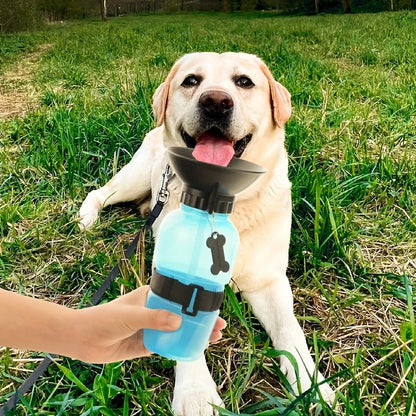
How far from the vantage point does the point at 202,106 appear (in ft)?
5.91

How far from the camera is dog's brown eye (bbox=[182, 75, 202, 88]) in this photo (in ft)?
6.93

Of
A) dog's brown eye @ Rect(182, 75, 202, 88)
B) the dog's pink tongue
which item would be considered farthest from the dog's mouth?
dog's brown eye @ Rect(182, 75, 202, 88)

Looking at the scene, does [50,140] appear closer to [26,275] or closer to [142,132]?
[142,132]

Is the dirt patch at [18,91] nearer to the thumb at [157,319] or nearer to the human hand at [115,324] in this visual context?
the human hand at [115,324]

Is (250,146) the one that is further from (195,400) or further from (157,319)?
(157,319)

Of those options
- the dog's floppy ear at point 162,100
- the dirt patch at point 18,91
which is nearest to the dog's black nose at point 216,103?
the dog's floppy ear at point 162,100

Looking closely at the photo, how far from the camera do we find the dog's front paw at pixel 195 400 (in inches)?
56.5

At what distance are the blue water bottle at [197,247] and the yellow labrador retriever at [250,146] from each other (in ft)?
2.12

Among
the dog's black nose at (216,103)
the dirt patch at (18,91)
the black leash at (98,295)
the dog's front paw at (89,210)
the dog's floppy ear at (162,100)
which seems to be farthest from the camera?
the dirt patch at (18,91)

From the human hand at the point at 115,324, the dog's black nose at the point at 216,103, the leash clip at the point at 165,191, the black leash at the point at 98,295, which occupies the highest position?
the dog's black nose at the point at 216,103

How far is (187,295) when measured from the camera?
94 cm

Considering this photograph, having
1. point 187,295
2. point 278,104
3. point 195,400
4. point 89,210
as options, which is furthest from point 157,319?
point 89,210

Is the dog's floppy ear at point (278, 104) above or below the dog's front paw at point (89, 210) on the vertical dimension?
above

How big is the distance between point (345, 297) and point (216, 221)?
46.6 inches
